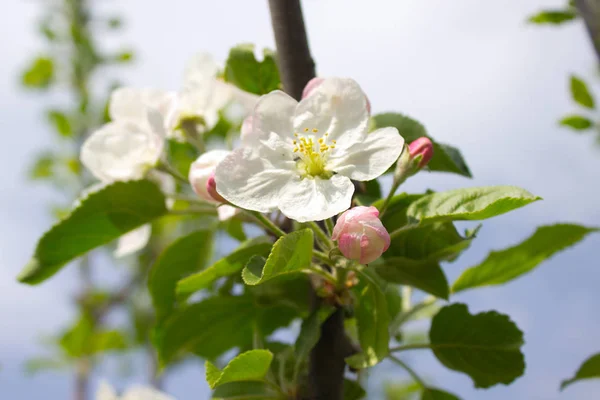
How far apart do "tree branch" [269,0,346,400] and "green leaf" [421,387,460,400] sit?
0.83 ft

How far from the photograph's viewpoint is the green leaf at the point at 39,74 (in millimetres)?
5109

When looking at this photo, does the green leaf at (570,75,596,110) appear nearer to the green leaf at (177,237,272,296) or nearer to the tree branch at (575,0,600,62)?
the tree branch at (575,0,600,62)

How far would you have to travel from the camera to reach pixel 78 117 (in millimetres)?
4992

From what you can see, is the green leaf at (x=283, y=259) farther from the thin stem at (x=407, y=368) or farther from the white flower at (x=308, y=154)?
the thin stem at (x=407, y=368)

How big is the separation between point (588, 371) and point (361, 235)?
27.7 inches

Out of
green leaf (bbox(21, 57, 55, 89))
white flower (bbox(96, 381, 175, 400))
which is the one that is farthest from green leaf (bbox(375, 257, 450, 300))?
green leaf (bbox(21, 57, 55, 89))

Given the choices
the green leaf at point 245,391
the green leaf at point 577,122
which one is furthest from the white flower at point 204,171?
the green leaf at point 577,122

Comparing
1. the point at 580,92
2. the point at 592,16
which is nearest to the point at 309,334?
the point at 592,16

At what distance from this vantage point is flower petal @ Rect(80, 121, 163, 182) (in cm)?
111

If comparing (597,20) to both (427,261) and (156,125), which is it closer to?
(427,261)

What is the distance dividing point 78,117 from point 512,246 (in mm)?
4541

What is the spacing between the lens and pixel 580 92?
2463 mm

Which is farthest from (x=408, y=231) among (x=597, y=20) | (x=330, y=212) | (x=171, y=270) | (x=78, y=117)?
(x=78, y=117)

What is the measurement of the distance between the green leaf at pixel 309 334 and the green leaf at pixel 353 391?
0.15 metres
